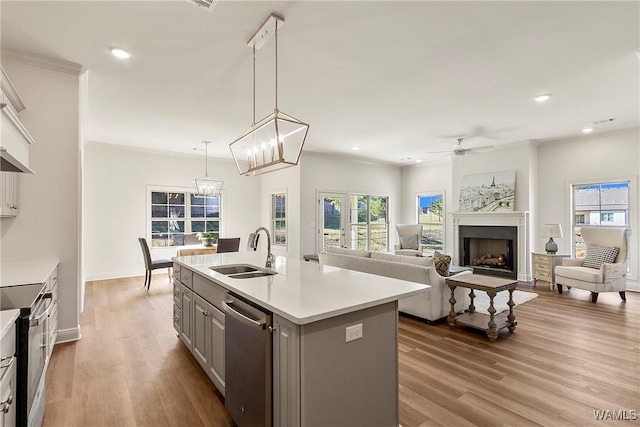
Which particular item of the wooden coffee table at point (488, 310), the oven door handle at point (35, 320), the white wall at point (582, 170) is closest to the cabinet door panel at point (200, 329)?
the oven door handle at point (35, 320)

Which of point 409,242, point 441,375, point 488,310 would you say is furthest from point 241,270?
point 409,242

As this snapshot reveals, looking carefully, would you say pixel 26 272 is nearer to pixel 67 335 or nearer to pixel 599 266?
pixel 67 335

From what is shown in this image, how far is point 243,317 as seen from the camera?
173 cm

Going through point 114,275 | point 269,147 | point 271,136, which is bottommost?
point 114,275

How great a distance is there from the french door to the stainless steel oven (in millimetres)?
5612

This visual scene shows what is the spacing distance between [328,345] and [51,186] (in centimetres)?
328

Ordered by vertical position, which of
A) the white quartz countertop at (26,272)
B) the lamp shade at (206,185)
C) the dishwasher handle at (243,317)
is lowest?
the dishwasher handle at (243,317)

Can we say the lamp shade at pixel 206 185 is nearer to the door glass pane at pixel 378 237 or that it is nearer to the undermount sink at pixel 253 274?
the undermount sink at pixel 253 274

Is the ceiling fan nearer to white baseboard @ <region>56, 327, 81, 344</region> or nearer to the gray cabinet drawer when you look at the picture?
the gray cabinet drawer

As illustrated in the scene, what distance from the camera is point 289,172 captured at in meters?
7.48

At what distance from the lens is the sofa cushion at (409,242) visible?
7941 millimetres

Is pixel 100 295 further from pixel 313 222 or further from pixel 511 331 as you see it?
pixel 511 331

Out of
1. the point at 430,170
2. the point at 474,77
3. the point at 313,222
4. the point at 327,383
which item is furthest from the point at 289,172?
the point at 327,383

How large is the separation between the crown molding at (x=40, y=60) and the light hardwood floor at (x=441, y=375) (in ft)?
9.18
